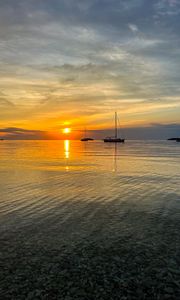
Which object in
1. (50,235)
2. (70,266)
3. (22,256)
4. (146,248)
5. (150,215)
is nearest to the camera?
(70,266)

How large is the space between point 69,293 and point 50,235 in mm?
4791

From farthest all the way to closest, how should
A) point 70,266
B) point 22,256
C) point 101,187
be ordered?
point 101,187 < point 22,256 < point 70,266

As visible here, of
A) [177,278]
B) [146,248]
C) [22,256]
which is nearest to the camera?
[177,278]

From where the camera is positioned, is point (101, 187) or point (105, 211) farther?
point (101, 187)

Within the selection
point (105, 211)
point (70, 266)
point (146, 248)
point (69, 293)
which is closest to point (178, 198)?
point (105, 211)

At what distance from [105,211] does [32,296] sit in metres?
9.45

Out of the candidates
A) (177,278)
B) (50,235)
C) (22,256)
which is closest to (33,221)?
(50,235)

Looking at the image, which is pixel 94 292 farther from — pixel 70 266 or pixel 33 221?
pixel 33 221

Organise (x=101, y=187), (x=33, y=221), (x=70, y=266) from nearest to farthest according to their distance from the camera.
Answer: (x=70, y=266) < (x=33, y=221) < (x=101, y=187)

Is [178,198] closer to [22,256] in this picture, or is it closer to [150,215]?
[150,215]

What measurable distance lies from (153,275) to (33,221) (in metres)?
7.55

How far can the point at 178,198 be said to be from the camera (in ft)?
67.5

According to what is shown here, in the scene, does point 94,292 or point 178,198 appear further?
point 178,198

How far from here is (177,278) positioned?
28.4 ft
